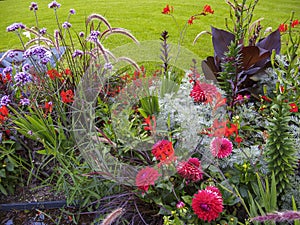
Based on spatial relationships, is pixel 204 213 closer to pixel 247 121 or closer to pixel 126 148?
pixel 126 148

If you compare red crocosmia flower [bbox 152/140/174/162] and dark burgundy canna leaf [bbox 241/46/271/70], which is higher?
dark burgundy canna leaf [bbox 241/46/271/70]

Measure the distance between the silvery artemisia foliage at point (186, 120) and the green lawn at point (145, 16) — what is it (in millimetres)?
2429

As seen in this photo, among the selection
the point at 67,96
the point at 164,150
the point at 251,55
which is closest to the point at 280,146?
the point at 164,150

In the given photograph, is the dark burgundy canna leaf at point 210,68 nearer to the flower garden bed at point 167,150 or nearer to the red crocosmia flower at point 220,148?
the flower garden bed at point 167,150

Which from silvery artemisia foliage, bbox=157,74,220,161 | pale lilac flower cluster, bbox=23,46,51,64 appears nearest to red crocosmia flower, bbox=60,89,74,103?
pale lilac flower cluster, bbox=23,46,51,64

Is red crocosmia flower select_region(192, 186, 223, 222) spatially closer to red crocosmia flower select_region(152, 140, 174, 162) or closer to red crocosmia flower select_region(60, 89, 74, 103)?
red crocosmia flower select_region(152, 140, 174, 162)

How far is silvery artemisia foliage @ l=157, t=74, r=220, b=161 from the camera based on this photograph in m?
1.86

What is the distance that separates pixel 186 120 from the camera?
192 centimetres

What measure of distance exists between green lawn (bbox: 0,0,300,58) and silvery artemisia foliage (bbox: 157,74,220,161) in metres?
2.43

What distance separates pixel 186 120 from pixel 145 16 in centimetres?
470

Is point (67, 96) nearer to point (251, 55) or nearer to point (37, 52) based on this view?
point (37, 52)

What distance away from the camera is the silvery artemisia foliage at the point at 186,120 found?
1.86m

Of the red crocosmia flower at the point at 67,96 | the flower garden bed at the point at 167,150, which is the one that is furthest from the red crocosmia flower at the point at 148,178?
the red crocosmia flower at the point at 67,96

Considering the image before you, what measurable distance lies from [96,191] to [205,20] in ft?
15.0
